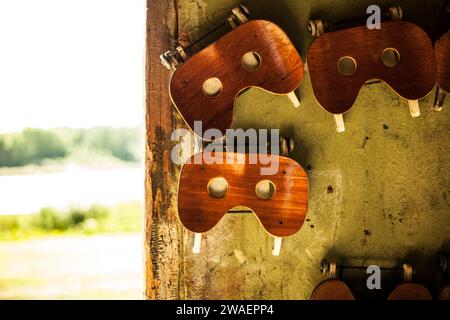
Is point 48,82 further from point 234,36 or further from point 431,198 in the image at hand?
point 431,198

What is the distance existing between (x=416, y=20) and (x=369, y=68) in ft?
1.73

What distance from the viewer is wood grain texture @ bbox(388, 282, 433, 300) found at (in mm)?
2402

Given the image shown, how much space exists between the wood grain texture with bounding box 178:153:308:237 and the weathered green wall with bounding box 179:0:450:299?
27cm

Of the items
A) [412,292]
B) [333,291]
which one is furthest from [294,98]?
[412,292]

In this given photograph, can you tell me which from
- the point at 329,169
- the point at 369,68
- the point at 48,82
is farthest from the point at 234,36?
the point at 48,82

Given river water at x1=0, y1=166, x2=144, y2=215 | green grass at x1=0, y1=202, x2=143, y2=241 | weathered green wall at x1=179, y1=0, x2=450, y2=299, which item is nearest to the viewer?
weathered green wall at x1=179, y1=0, x2=450, y2=299

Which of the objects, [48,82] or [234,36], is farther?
[48,82]

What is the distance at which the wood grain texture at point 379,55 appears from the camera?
2.27 meters

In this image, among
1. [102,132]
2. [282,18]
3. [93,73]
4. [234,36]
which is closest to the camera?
[234,36]

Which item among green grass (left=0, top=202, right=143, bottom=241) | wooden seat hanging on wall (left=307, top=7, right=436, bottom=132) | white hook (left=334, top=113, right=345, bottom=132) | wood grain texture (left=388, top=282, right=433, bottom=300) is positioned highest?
Answer: wooden seat hanging on wall (left=307, top=7, right=436, bottom=132)

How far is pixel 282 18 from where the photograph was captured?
8.11 feet

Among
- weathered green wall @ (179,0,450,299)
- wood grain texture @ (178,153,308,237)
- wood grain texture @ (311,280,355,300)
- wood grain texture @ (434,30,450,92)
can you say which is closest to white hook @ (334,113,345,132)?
weathered green wall @ (179,0,450,299)

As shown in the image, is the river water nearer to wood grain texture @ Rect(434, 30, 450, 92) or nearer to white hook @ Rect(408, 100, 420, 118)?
white hook @ Rect(408, 100, 420, 118)
